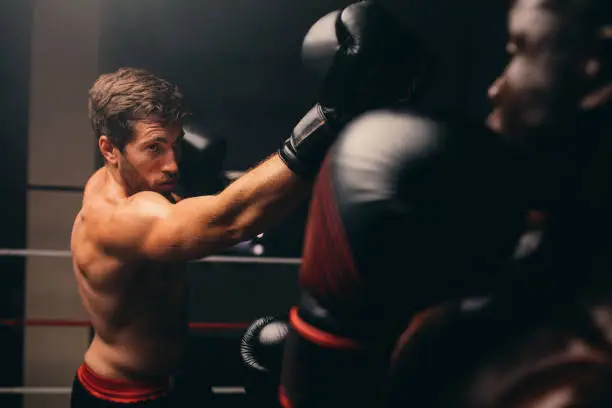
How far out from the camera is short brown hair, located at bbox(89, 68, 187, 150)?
4.39 feet

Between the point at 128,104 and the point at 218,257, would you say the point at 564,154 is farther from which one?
the point at 218,257

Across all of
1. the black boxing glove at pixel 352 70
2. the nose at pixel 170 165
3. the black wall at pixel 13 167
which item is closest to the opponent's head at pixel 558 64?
the black boxing glove at pixel 352 70

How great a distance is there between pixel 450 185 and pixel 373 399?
0.37m

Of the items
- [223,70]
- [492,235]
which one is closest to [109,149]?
[223,70]

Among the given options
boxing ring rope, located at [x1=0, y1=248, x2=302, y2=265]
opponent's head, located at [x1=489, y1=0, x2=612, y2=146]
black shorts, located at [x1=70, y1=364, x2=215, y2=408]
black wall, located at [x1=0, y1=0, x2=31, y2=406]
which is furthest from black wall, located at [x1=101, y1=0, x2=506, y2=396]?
opponent's head, located at [x1=489, y1=0, x2=612, y2=146]

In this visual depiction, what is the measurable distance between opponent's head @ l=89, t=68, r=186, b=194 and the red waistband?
0.52m

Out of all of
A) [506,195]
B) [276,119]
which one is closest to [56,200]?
[276,119]

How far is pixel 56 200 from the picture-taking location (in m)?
2.11

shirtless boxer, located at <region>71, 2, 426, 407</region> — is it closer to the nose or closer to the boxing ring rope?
the nose

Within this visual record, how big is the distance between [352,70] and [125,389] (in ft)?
3.38

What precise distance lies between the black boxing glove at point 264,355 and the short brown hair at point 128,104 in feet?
2.06

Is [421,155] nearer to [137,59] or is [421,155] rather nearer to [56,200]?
[137,59]

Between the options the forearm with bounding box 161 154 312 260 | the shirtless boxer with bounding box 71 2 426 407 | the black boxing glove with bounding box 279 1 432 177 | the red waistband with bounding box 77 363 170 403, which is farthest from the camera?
the red waistband with bounding box 77 363 170 403

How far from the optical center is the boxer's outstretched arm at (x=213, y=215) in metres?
0.95
